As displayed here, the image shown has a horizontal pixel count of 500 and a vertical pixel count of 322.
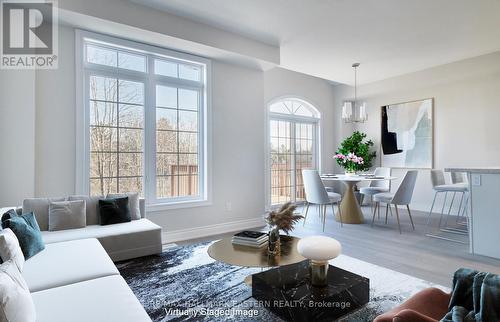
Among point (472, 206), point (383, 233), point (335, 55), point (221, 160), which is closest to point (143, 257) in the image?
point (221, 160)

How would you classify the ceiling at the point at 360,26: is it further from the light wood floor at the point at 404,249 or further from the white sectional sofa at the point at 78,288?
the light wood floor at the point at 404,249

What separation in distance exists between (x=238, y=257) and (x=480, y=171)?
2910mm

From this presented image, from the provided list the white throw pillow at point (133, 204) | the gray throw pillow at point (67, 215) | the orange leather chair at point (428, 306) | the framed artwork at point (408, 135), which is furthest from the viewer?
the framed artwork at point (408, 135)

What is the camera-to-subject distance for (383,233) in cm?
412

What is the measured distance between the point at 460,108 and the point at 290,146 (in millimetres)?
3430

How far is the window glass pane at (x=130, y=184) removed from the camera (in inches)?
144

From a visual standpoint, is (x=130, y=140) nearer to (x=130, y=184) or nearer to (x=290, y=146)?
(x=130, y=184)

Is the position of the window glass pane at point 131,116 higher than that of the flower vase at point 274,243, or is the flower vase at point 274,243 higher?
the window glass pane at point 131,116

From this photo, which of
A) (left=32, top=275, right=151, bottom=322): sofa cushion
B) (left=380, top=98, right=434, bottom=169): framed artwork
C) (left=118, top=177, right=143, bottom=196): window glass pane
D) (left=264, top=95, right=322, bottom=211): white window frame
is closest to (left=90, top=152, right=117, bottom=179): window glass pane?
(left=118, top=177, right=143, bottom=196): window glass pane

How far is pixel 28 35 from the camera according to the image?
3.05 metres

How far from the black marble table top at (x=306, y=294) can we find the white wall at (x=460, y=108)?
4795 millimetres

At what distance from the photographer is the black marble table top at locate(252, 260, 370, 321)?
1682mm

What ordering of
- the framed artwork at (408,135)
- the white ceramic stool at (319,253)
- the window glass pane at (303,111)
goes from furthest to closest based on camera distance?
1. the window glass pane at (303,111)
2. the framed artwork at (408,135)
3. the white ceramic stool at (319,253)

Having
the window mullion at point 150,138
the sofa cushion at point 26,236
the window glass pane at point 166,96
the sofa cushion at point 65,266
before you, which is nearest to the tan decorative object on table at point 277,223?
the sofa cushion at point 65,266
